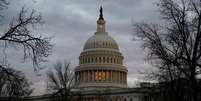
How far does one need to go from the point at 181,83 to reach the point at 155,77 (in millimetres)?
1982

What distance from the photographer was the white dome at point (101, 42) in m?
162

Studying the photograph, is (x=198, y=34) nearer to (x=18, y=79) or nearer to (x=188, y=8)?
(x=188, y=8)

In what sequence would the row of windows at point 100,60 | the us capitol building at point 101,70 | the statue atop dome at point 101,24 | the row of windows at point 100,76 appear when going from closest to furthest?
the us capitol building at point 101,70 < the row of windows at point 100,76 < the row of windows at point 100,60 < the statue atop dome at point 101,24

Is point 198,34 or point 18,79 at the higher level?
point 198,34

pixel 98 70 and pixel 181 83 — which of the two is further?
pixel 98 70

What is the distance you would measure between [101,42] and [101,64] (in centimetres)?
1145

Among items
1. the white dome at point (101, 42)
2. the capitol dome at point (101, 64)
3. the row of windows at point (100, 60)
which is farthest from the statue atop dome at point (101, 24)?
the row of windows at point (100, 60)

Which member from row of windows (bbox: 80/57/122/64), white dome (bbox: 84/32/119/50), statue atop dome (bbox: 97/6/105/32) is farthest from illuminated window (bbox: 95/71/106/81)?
statue atop dome (bbox: 97/6/105/32)

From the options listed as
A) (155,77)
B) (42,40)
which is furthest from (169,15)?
(42,40)

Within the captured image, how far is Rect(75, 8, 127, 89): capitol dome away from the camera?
153 metres

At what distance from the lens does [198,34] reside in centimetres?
2184

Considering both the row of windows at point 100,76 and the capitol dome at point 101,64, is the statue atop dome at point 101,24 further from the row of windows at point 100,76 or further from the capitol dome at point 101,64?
the row of windows at point 100,76

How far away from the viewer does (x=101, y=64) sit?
155500mm

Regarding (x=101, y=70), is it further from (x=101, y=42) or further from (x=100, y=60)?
(x=101, y=42)
